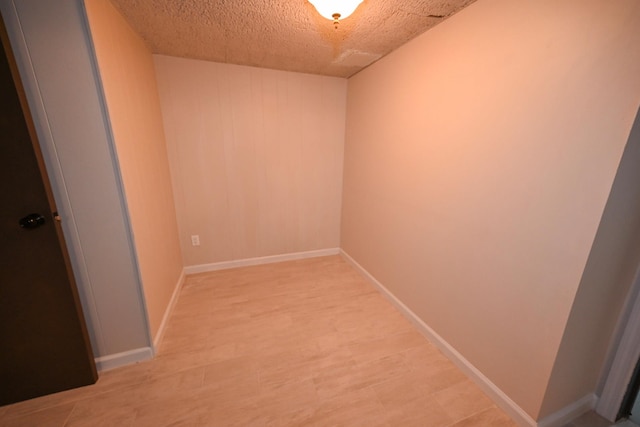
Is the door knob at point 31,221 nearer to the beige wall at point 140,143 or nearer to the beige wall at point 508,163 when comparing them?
the beige wall at point 140,143

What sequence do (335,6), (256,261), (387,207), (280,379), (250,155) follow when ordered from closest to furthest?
1. (335,6)
2. (280,379)
3. (387,207)
4. (250,155)
5. (256,261)

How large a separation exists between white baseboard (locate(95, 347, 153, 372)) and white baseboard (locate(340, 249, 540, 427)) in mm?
1956

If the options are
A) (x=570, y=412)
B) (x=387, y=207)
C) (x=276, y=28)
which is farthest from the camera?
(x=387, y=207)

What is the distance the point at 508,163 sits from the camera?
1280mm

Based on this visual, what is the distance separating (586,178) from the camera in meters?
1.00

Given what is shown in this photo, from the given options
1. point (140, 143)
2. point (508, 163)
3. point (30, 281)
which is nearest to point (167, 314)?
point (30, 281)

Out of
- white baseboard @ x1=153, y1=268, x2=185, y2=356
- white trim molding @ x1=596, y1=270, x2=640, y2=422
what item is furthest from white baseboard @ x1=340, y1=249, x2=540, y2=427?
white baseboard @ x1=153, y1=268, x2=185, y2=356

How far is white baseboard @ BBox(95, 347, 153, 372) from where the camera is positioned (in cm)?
157

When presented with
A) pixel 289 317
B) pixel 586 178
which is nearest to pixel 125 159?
pixel 289 317

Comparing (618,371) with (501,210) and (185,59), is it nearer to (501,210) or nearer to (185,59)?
(501,210)

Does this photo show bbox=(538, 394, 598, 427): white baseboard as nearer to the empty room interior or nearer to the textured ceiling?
the empty room interior

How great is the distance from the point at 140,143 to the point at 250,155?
112cm

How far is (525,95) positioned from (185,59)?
2.71 metres

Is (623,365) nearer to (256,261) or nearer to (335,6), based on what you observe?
(335,6)
